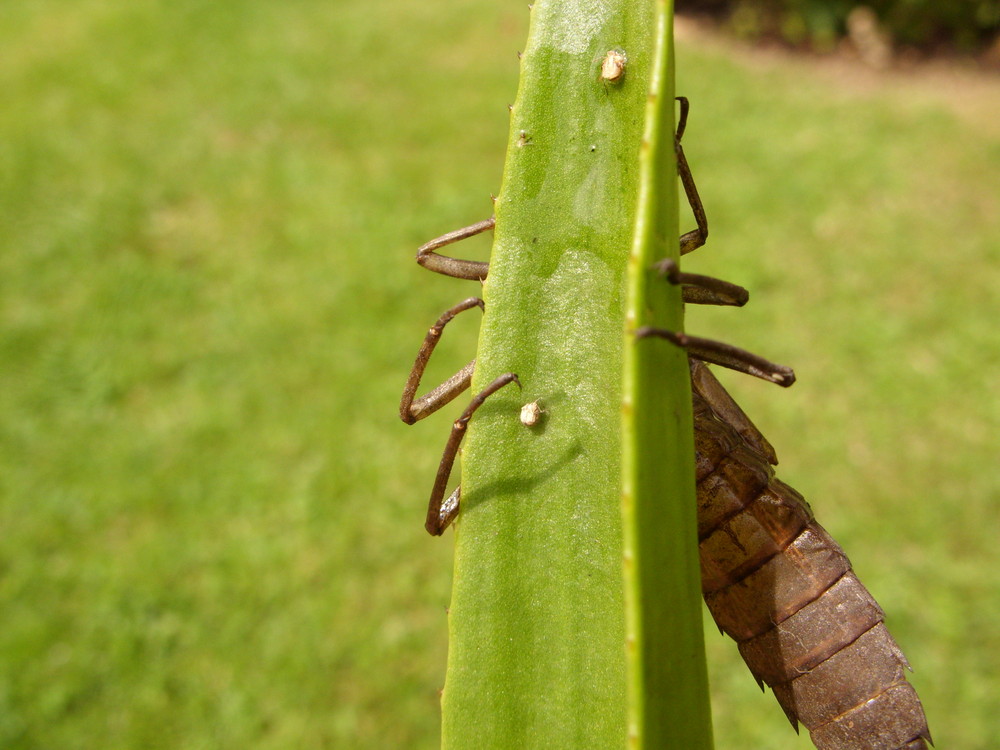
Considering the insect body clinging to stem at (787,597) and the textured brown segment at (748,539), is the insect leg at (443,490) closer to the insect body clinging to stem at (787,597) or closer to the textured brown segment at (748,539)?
the insect body clinging to stem at (787,597)

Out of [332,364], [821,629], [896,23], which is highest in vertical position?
[896,23]

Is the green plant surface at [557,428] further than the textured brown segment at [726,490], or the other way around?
the textured brown segment at [726,490]

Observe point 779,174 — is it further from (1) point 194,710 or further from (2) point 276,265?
(1) point 194,710

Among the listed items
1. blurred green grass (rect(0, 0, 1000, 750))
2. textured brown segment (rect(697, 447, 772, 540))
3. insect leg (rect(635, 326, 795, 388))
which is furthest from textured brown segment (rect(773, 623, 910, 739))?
blurred green grass (rect(0, 0, 1000, 750))

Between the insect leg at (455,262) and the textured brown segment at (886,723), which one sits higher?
the insect leg at (455,262)

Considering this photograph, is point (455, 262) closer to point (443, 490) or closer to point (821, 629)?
point (443, 490)

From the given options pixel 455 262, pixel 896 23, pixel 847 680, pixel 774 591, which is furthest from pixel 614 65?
pixel 896 23

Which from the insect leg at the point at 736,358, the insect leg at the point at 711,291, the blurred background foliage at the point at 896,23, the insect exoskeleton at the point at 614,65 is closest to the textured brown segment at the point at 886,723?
the insect leg at the point at 736,358
